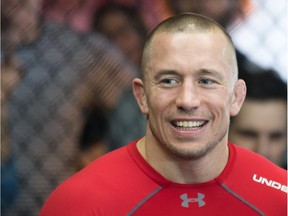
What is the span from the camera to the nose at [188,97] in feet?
5.02

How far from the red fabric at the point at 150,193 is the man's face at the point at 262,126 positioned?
839 mm

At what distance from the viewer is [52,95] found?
2559 mm

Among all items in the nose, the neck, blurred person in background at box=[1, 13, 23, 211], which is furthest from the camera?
blurred person in background at box=[1, 13, 23, 211]

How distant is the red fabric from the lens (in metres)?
1.58

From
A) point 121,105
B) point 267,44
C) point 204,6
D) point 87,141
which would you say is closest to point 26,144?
point 87,141

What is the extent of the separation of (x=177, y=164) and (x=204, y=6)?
3.52ft

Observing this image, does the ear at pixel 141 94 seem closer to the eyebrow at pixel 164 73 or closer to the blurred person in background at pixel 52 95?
the eyebrow at pixel 164 73

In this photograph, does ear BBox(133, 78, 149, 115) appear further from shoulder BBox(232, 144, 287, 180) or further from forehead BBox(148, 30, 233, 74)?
shoulder BBox(232, 144, 287, 180)

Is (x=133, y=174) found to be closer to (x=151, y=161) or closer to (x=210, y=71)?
(x=151, y=161)

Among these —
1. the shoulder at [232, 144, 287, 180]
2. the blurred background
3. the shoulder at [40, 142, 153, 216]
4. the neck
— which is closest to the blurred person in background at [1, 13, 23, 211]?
the blurred background

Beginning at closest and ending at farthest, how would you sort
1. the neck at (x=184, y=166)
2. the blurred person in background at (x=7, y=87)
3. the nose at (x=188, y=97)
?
the nose at (x=188, y=97) → the neck at (x=184, y=166) → the blurred person in background at (x=7, y=87)

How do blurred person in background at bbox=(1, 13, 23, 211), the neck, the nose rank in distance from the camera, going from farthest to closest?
blurred person in background at bbox=(1, 13, 23, 211)
the neck
the nose

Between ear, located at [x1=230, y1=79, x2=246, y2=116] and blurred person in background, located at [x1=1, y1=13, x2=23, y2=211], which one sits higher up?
ear, located at [x1=230, y1=79, x2=246, y2=116]

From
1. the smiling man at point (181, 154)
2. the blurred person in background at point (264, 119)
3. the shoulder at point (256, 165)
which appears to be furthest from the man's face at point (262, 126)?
the smiling man at point (181, 154)
